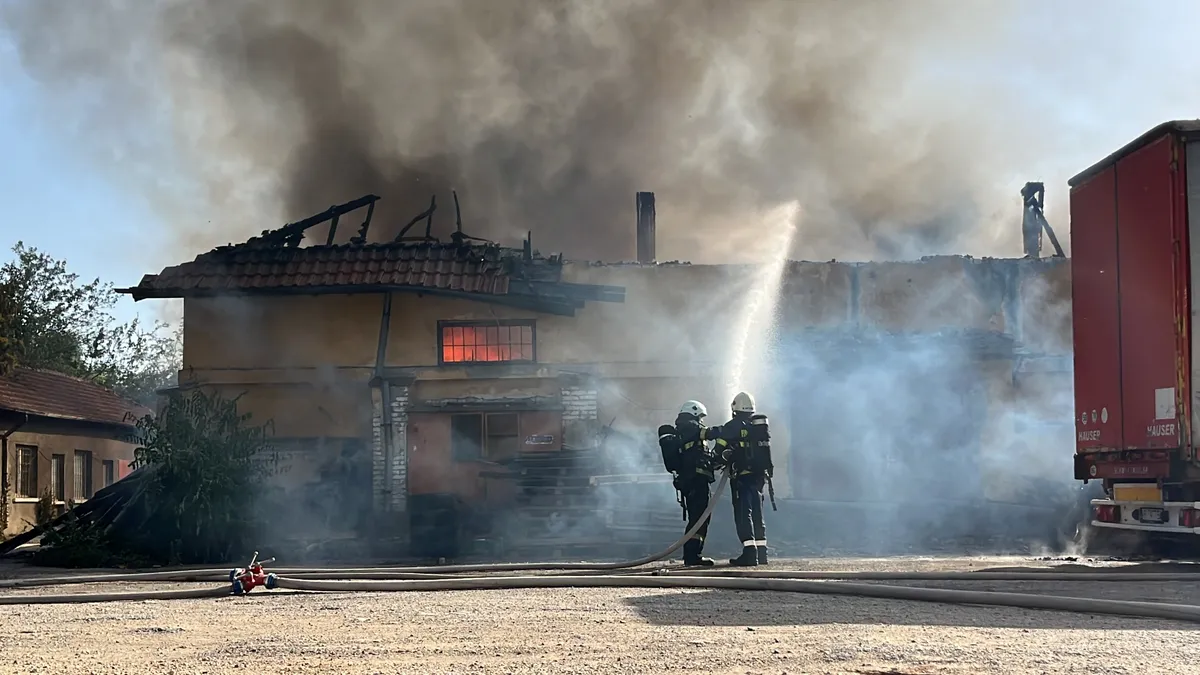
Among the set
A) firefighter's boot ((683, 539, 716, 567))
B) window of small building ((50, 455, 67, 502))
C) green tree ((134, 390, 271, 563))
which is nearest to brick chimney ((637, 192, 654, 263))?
green tree ((134, 390, 271, 563))

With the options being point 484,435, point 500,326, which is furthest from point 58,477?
point 500,326

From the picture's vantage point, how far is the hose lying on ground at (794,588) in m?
6.91

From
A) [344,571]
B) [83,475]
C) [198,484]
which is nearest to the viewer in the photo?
[344,571]

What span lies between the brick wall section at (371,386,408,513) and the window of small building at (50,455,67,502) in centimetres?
1048

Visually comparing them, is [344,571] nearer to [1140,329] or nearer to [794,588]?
[794,588]

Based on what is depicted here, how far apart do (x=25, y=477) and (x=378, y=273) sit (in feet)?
33.8

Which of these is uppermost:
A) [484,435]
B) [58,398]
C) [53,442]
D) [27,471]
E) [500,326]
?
[500,326]

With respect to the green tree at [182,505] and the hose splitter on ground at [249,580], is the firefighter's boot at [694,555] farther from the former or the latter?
the green tree at [182,505]

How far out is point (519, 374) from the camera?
67.2 feet

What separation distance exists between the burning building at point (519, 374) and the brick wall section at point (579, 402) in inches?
1.5

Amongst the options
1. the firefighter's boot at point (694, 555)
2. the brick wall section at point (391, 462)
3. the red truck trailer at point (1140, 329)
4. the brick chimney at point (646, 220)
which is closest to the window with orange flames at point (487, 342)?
the brick wall section at point (391, 462)

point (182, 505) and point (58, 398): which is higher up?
point (58, 398)

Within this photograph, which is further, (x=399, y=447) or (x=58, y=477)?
(x=58, y=477)

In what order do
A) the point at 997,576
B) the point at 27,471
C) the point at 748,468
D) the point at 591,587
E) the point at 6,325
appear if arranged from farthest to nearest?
the point at 27,471 < the point at 6,325 < the point at 748,468 < the point at 997,576 < the point at 591,587
